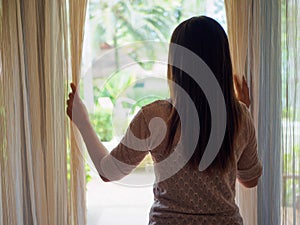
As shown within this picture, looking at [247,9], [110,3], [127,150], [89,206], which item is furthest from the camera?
[89,206]

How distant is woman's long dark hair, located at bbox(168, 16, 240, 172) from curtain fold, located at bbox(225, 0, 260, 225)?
55 cm

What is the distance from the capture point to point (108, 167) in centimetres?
91

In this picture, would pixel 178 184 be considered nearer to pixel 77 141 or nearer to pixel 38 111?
pixel 77 141

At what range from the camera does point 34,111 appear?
147 centimetres

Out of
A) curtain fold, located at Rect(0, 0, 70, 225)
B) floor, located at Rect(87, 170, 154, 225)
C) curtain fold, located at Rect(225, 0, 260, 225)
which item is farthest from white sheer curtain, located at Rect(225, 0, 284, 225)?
curtain fold, located at Rect(0, 0, 70, 225)

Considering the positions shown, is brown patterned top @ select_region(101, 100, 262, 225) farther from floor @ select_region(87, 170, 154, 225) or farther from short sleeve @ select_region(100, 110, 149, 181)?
floor @ select_region(87, 170, 154, 225)

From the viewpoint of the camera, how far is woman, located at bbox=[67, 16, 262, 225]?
86 centimetres

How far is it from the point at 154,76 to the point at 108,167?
0.71 meters

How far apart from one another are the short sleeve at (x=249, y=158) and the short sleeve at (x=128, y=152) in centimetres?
26

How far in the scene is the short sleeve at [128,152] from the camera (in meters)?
0.87

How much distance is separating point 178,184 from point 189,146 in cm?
9

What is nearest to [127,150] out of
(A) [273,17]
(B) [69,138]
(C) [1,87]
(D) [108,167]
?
(D) [108,167]

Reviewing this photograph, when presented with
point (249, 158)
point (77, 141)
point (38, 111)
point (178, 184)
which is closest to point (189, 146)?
point (178, 184)

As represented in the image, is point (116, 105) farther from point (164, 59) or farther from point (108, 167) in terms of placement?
point (108, 167)
